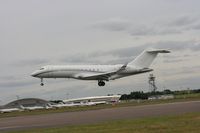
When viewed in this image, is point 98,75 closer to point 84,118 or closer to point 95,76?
point 95,76

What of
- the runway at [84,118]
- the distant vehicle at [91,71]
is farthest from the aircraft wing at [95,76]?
the runway at [84,118]

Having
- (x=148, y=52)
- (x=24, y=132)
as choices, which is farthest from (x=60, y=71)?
(x=24, y=132)

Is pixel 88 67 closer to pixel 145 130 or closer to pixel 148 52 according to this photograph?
pixel 148 52

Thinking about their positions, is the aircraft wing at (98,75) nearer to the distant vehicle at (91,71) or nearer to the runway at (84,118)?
the distant vehicle at (91,71)

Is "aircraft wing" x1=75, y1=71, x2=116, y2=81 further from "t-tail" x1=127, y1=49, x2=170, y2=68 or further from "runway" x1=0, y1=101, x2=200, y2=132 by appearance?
"runway" x1=0, y1=101, x2=200, y2=132

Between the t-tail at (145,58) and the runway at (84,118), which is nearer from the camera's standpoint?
the runway at (84,118)

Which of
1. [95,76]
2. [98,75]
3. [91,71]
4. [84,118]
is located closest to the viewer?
[84,118]

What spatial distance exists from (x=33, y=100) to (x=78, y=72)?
273 feet

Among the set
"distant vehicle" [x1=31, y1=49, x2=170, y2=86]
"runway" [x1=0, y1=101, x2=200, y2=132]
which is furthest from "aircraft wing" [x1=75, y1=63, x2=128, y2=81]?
"runway" [x1=0, y1=101, x2=200, y2=132]

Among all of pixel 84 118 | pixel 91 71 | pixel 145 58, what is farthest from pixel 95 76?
pixel 84 118

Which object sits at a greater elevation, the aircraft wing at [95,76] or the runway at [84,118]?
the aircraft wing at [95,76]

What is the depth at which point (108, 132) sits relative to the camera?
865 inches

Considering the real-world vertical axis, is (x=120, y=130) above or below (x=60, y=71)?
below

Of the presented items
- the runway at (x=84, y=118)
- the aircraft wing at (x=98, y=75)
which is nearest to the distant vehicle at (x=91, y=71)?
the aircraft wing at (x=98, y=75)
